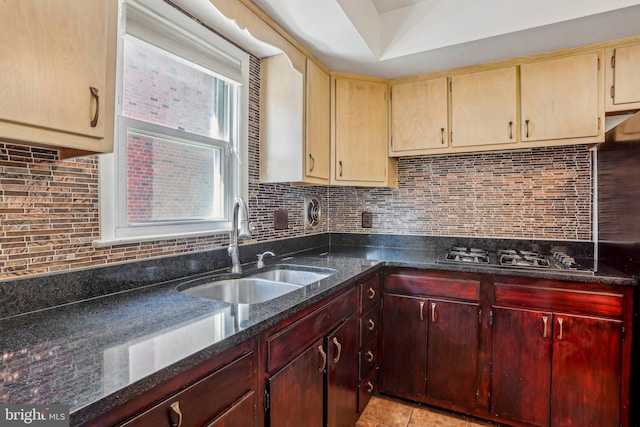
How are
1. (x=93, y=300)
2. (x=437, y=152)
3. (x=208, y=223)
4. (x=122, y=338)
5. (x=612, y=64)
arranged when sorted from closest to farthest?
(x=122, y=338) < (x=93, y=300) < (x=208, y=223) < (x=612, y=64) < (x=437, y=152)

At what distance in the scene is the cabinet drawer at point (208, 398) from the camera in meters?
0.74

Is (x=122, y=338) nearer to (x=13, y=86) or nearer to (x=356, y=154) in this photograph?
(x=13, y=86)

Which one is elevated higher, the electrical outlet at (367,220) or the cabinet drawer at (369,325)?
the electrical outlet at (367,220)

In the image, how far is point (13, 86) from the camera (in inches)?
29.8

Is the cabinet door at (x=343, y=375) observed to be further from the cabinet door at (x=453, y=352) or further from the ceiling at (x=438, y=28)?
the ceiling at (x=438, y=28)

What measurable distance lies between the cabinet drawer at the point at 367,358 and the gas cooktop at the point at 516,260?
0.69 metres

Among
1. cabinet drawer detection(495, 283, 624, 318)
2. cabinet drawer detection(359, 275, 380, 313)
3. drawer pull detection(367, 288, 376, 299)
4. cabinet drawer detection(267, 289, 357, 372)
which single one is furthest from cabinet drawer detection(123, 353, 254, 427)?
cabinet drawer detection(495, 283, 624, 318)

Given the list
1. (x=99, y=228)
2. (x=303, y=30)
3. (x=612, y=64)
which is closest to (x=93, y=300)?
(x=99, y=228)

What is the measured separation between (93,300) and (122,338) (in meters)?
0.45

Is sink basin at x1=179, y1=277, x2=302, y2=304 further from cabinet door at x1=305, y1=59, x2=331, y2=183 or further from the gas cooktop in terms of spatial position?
the gas cooktop

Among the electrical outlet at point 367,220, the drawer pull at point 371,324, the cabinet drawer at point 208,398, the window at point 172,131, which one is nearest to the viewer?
the cabinet drawer at point 208,398

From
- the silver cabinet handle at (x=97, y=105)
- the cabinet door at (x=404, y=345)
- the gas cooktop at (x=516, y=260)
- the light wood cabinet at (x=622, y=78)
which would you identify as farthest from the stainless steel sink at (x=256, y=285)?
the light wood cabinet at (x=622, y=78)

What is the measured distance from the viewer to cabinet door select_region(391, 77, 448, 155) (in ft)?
7.65
